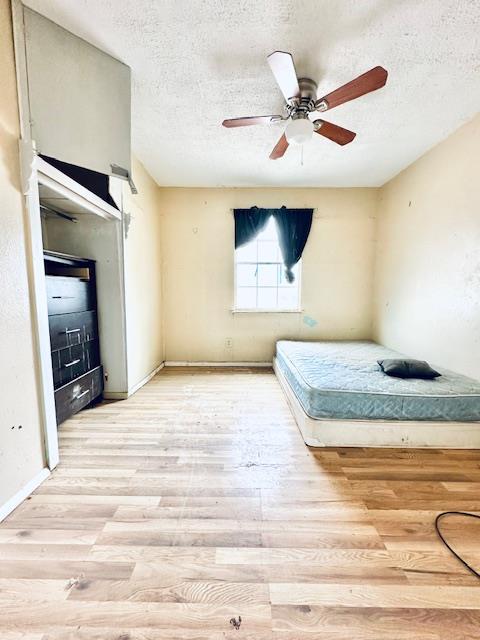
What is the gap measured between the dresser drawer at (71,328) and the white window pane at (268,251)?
2547mm

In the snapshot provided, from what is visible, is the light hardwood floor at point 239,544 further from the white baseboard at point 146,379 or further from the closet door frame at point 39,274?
the white baseboard at point 146,379

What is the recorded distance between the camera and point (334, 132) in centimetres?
216

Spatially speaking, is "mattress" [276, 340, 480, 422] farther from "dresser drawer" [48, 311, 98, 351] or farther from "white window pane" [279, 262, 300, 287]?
"white window pane" [279, 262, 300, 287]

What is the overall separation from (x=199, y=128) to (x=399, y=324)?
3.26 meters

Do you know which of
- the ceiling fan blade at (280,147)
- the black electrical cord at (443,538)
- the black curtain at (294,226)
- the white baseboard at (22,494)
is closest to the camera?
the black electrical cord at (443,538)

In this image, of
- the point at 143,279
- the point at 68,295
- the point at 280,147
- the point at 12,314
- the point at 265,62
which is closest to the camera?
the point at 12,314

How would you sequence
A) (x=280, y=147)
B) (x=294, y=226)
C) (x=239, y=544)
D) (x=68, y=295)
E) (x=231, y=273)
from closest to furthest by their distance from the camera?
(x=239, y=544)
(x=68, y=295)
(x=280, y=147)
(x=294, y=226)
(x=231, y=273)

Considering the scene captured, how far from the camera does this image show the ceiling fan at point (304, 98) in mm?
1556

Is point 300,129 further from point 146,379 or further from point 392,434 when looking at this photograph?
point 146,379

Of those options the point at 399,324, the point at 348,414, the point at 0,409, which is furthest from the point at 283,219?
the point at 0,409

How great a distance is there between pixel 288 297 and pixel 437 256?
199 cm

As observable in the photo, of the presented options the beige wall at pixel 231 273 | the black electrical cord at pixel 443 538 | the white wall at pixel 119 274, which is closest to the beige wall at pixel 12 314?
the white wall at pixel 119 274

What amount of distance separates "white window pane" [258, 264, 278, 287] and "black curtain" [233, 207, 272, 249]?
494 millimetres

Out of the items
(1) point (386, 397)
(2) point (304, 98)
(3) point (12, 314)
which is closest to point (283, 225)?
(2) point (304, 98)
